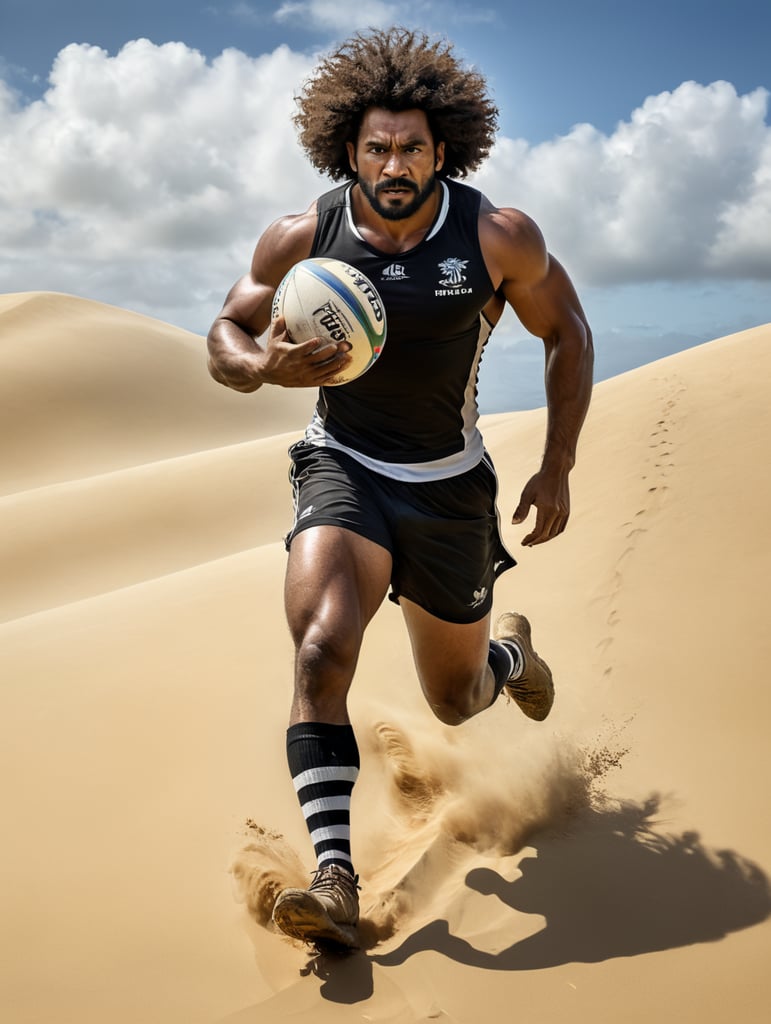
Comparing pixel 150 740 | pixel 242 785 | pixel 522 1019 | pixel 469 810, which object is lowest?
pixel 522 1019

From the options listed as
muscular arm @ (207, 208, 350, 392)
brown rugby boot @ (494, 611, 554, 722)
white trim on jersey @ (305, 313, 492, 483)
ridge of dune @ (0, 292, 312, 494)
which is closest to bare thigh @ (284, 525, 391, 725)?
white trim on jersey @ (305, 313, 492, 483)

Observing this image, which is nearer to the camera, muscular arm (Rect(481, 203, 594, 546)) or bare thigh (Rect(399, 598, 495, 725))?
bare thigh (Rect(399, 598, 495, 725))

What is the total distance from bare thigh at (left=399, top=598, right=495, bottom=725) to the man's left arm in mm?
503

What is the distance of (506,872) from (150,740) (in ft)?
7.03

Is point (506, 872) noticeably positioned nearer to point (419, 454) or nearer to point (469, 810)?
point (469, 810)

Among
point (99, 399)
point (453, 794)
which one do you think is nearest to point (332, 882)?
point (453, 794)

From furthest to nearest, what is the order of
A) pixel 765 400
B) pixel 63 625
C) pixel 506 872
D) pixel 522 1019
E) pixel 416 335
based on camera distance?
1. pixel 765 400
2. pixel 63 625
3. pixel 416 335
4. pixel 506 872
5. pixel 522 1019

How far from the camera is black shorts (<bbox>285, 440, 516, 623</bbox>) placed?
12.5 ft

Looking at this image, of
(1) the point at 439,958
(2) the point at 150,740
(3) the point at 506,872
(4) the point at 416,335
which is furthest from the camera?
(2) the point at 150,740

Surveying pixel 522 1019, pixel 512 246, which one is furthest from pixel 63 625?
pixel 522 1019

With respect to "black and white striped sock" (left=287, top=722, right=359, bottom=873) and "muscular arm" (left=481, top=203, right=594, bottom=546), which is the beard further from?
"black and white striped sock" (left=287, top=722, right=359, bottom=873)

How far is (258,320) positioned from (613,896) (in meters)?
2.64

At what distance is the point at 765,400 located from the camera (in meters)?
9.35

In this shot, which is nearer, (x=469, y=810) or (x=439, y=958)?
(x=439, y=958)
